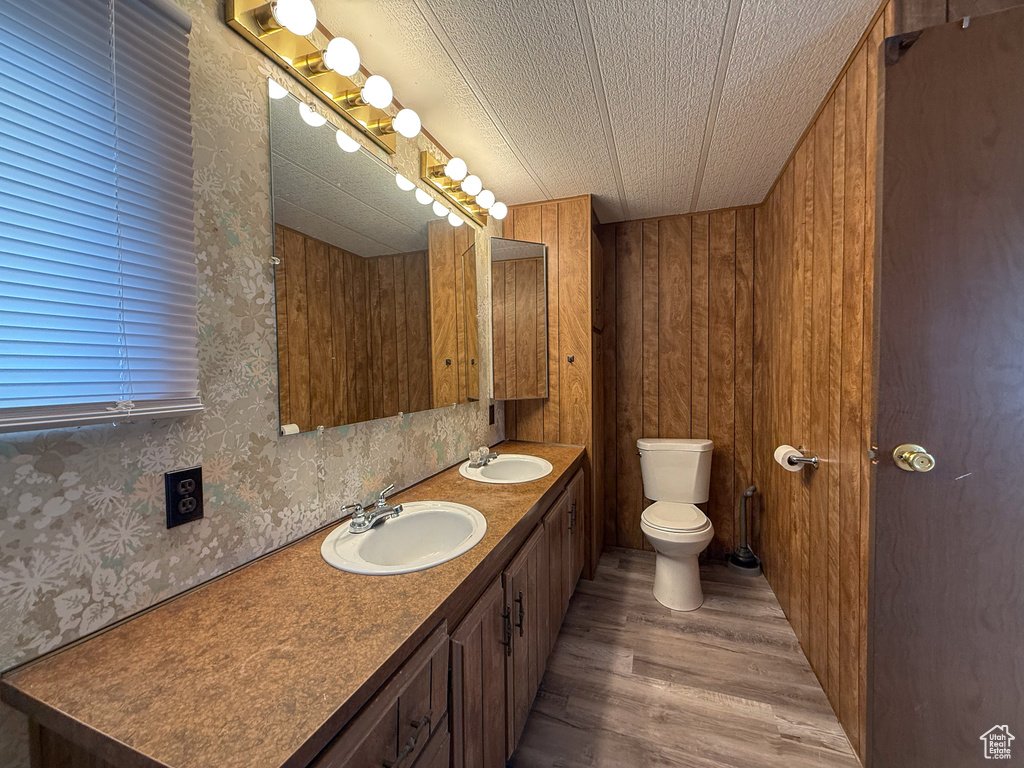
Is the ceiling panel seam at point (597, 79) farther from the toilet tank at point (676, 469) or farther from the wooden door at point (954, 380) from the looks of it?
the toilet tank at point (676, 469)

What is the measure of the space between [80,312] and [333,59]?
34.2 inches

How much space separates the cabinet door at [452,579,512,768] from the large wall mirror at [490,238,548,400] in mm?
1260

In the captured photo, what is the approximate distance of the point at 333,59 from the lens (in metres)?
1.04

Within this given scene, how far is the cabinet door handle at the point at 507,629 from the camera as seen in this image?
1113 mm

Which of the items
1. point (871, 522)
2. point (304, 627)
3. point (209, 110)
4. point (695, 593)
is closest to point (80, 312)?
point (209, 110)

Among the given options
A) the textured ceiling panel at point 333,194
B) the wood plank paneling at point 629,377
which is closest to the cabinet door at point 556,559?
the wood plank paneling at point 629,377

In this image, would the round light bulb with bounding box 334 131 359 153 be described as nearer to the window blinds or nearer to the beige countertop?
the window blinds

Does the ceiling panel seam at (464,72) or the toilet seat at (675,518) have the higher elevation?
the ceiling panel seam at (464,72)

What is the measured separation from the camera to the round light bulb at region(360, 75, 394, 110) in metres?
1.16

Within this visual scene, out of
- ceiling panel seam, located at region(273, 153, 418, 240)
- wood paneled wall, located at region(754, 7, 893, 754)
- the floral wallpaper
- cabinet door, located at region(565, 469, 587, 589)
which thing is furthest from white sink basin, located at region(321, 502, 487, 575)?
wood paneled wall, located at region(754, 7, 893, 754)

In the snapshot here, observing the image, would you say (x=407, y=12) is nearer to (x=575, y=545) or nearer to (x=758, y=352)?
(x=575, y=545)

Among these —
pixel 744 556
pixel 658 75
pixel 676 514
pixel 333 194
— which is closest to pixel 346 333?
pixel 333 194

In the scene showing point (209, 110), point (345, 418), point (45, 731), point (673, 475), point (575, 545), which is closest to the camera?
point (45, 731)

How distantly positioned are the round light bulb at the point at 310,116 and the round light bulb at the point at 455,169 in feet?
1.99
